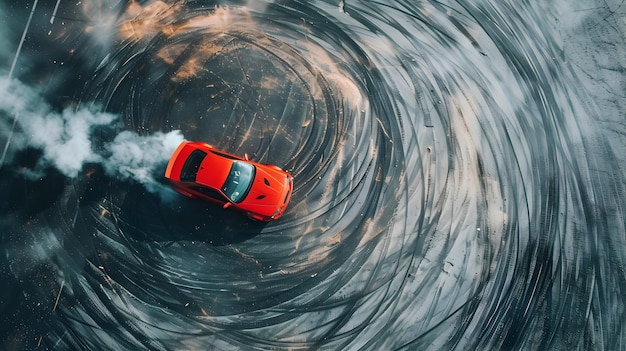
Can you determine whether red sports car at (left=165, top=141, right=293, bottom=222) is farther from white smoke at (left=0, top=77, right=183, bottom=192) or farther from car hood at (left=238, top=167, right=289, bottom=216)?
white smoke at (left=0, top=77, right=183, bottom=192)

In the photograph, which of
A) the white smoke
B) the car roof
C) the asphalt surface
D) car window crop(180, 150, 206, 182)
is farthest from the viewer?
the white smoke

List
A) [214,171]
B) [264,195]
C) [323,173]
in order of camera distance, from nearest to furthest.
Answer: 1. [214,171]
2. [264,195]
3. [323,173]

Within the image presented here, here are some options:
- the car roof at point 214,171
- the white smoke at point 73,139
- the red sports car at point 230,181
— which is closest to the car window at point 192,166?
the red sports car at point 230,181

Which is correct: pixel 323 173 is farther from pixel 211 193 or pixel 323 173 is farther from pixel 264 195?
pixel 211 193

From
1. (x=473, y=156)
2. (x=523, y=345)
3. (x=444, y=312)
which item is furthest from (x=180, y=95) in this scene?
(x=523, y=345)

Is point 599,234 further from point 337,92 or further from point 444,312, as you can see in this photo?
point 337,92

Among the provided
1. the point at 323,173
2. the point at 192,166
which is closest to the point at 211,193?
the point at 192,166

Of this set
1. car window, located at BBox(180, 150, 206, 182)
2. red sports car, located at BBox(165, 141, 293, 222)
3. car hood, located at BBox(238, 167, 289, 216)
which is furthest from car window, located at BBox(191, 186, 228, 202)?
car hood, located at BBox(238, 167, 289, 216)
